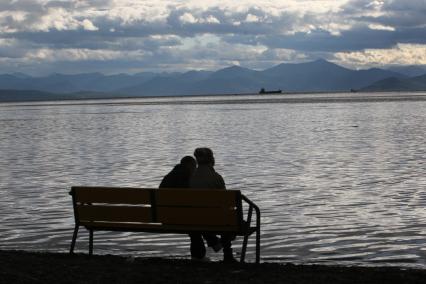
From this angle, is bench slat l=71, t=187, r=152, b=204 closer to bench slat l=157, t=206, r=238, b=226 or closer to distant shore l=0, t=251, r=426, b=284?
→ bench slat l=157, t=206, r=238, b=226

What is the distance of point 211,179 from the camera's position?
36.6 feet

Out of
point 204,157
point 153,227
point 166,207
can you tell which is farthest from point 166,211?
point 204,157

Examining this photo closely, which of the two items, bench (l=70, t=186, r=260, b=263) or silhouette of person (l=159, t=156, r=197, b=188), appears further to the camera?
silhouette of person (l=159, t=156, r=197, b=188)

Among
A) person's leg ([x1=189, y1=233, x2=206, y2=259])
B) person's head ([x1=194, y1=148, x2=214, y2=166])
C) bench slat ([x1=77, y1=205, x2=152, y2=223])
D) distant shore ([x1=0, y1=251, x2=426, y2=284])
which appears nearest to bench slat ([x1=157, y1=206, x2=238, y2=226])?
bench slat ([x1=77, y1=205, x2=152, y2=223])

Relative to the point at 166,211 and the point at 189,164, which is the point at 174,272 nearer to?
the point at 166,211

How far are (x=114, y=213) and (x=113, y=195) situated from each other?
34 cm

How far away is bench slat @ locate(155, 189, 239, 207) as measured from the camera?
10.2 metres

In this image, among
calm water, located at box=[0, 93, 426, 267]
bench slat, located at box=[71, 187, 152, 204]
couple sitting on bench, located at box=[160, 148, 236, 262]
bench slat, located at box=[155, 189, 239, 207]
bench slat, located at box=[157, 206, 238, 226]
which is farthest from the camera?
calm water, located at box=[0, 93, 426, 267]

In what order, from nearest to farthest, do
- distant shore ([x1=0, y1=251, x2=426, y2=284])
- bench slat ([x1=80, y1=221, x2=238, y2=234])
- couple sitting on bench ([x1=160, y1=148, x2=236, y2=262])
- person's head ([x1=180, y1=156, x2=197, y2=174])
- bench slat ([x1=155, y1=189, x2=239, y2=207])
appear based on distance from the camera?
distant shore ([x1=0, y1=251, x2=426, y2=284]) → bench slat ([x1=155, y1=189, x2=239, y2=207]) → bench slat ([x1=80, y1=221, x2=238, y2=234]) → couple sitting on bench ([x1=160, y1=148, x2=236, y2=262]) → person's head ([x1=180, y1=156, x2=197, y2=174])

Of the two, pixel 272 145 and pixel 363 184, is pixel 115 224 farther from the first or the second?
pixel 272 145

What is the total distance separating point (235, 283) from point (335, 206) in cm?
914

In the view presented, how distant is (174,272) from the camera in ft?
32.2

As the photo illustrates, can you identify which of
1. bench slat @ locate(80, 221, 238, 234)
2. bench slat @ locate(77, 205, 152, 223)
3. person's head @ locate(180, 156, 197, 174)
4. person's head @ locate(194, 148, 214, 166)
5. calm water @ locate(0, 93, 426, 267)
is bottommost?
calm water @ locate(0, 93, 426, 267)

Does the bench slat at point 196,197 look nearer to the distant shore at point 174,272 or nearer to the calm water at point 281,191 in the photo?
the distant shore at point 174,272
